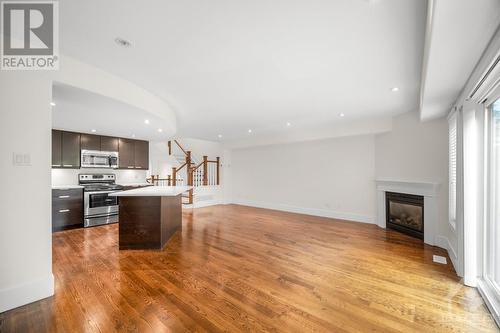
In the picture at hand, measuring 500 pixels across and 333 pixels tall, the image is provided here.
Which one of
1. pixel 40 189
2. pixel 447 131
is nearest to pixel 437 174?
pixel 447 131

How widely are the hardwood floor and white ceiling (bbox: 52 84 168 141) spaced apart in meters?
2.17

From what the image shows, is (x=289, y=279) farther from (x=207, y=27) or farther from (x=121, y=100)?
(x=121, y=100)

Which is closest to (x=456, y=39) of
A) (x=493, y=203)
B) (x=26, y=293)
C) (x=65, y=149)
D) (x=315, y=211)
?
(x=493, y=203)

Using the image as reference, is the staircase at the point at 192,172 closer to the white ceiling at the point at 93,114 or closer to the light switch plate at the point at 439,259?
the white ceiling at the point at 93,114

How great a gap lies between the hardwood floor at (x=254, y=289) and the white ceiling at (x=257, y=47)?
2.45m

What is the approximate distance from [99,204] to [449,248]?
6.84 metres

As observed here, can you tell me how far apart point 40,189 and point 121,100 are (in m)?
1.31

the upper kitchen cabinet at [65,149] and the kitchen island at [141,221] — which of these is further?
the upper kitchen cabinet at [65,149]

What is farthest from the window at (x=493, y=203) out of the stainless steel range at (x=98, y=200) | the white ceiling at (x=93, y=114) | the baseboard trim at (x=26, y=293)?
the stainless steel range at (x=98, y=200)

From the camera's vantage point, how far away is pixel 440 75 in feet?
6.50

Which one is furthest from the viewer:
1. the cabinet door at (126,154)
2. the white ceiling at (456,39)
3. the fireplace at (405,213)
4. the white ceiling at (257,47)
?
the cabinet door at (126,154)

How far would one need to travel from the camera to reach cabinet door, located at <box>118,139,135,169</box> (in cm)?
551

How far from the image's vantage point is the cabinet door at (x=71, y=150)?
464cm

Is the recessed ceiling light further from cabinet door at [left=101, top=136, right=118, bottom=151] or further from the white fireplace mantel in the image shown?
the white fireplace mantel
